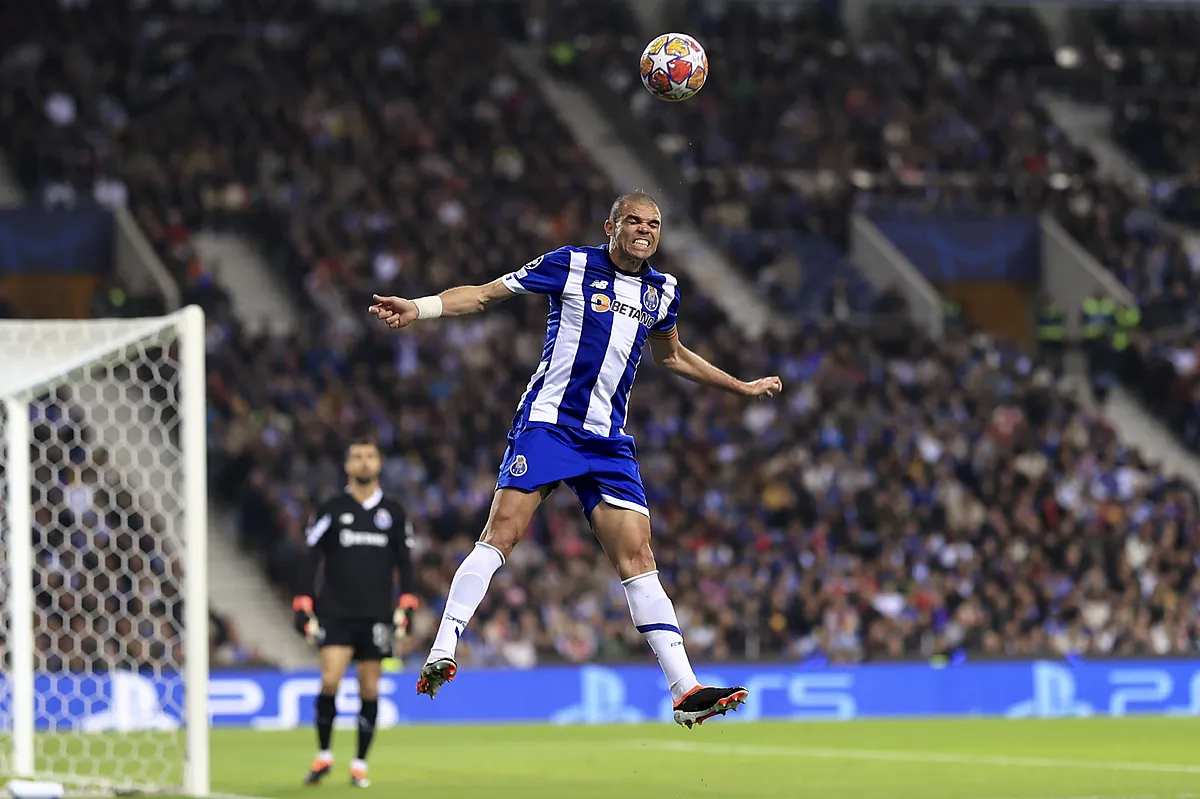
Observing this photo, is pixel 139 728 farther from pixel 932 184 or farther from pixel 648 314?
pixel 932 184

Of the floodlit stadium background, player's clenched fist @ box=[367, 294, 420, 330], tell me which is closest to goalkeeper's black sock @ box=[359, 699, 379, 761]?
the floodlit stadium background

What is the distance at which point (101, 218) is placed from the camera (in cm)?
2711

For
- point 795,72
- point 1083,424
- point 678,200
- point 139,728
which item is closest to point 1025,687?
point 1083,424

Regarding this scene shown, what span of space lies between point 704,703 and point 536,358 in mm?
18091

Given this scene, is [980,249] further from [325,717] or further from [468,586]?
[468,586]

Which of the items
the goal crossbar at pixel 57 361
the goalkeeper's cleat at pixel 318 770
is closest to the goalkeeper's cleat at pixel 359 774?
the goalkeeper's cleat at pixel 318 770

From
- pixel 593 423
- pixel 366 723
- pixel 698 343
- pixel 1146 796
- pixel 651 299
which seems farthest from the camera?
pixel 698 343

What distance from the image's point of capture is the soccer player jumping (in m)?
8.44

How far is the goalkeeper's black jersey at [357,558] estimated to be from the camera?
12688 millimetres

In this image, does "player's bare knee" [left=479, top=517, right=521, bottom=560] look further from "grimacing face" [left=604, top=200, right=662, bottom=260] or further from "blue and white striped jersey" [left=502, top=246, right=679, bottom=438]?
"grimacing face" [left=604, top=200, right=662, bottom=260]

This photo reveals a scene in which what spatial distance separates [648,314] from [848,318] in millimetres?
20543

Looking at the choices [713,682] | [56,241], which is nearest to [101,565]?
[713,682]

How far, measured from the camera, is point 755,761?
1444 cm

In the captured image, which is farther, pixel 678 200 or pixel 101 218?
pixel 678 200
